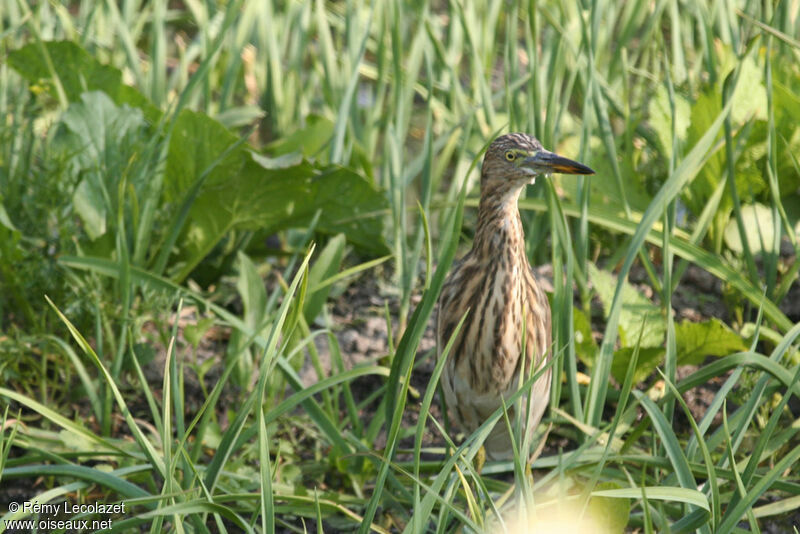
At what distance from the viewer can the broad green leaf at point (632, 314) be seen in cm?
327

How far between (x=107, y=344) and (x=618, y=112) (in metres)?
2.16

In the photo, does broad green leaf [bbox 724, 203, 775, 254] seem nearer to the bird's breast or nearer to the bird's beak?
the bird's breast

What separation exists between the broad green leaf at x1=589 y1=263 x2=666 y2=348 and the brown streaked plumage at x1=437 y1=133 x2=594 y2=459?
0.27 m

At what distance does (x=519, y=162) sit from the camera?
2.83 metres

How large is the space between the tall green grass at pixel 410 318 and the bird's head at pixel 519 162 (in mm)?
87

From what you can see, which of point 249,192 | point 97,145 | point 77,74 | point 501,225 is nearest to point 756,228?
point 501,225

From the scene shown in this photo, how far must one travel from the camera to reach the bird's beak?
2734 millimetres

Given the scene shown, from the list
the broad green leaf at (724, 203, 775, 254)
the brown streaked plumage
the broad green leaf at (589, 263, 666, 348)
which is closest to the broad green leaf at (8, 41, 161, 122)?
the brown streaked plumage

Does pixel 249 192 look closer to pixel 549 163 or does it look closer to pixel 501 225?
pixel 501 225

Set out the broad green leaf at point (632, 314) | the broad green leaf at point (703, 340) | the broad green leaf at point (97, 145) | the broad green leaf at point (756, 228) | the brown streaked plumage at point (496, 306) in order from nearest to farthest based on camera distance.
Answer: the brown streaked plumage at point (496, 306) → the broad green leaf at point (703, 340) → the broad green leaf at point (632, 314) → the broad green leaf at point (97, 145) → the broad green leaf at point (756, 228)

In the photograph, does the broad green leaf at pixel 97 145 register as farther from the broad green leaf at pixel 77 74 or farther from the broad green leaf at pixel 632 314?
the broad green leaf at pixel 632 314

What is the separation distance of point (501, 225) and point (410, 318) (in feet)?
1.72

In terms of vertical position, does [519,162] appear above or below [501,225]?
above

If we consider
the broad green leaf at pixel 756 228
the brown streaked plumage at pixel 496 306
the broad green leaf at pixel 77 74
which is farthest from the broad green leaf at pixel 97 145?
the broad green leaf at pixel 756 228
